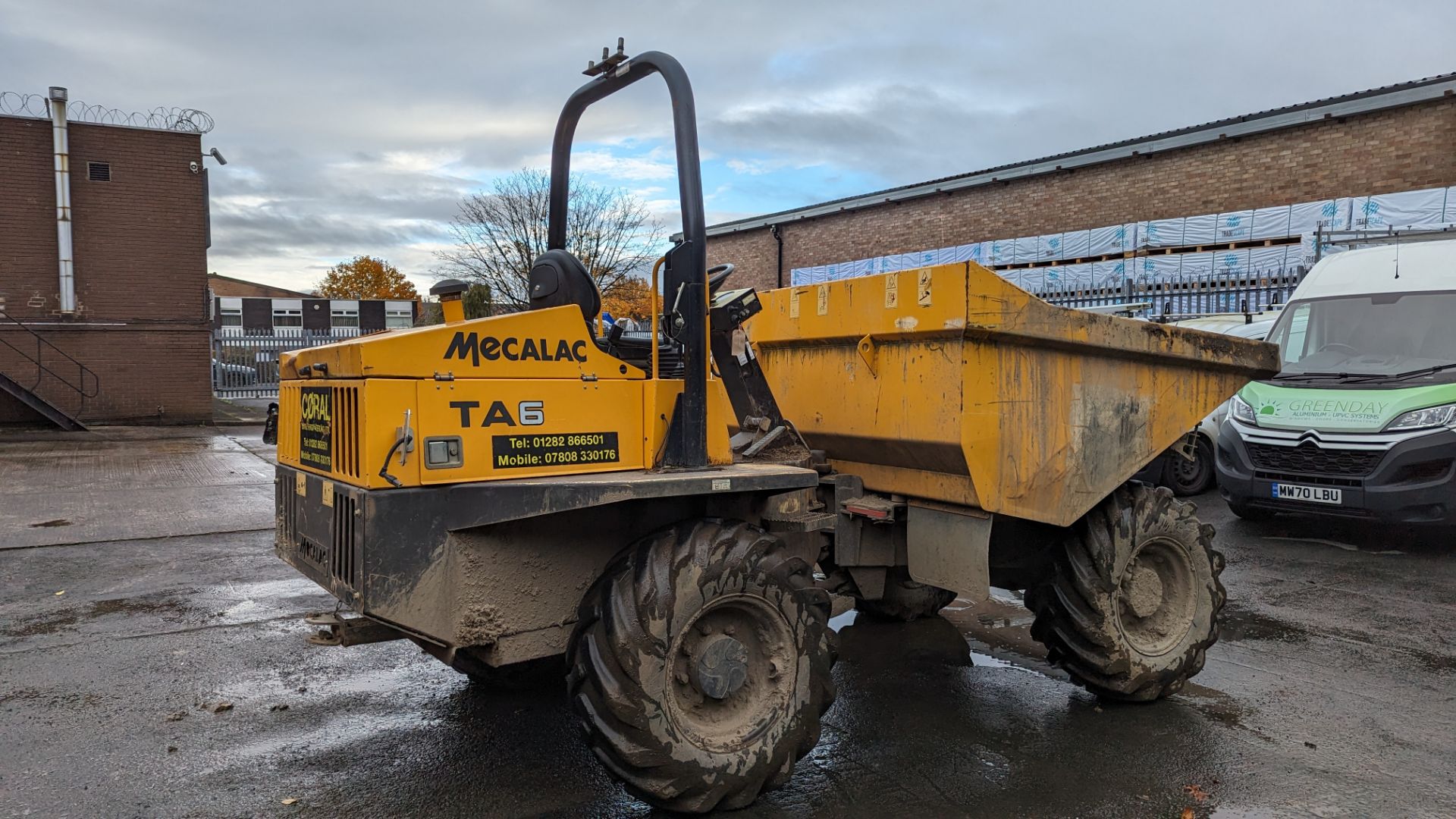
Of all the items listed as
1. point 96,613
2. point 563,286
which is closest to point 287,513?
point 563,286

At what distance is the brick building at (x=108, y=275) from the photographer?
18984 mm

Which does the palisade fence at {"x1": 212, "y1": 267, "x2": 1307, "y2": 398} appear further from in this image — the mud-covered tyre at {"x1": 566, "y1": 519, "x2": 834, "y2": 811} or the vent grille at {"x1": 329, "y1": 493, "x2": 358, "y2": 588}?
the vent grille at {"x1": 329, "y1": 493, "x2": 358, "y2": 588}

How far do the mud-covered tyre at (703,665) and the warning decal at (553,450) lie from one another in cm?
38

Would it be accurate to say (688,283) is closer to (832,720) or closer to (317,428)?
(317,428)

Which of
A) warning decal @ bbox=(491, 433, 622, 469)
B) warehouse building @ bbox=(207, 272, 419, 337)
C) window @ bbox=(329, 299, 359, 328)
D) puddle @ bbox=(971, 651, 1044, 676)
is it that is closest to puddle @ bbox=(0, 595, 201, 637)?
warning decal @ bbox=(491, 433, 622, 469)

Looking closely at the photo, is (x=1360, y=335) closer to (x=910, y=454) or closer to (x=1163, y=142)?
(x=910, y=454)

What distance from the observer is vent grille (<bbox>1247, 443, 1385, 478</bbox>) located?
25.8 feet

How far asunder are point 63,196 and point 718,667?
21092 mm

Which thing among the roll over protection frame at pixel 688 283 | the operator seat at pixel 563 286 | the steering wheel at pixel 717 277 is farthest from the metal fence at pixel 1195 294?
the operator seat at pixel 563 286

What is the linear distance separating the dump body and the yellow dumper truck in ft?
0.05

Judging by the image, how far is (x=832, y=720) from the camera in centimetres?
457

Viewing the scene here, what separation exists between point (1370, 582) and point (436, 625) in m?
7.05

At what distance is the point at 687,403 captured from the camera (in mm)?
3744

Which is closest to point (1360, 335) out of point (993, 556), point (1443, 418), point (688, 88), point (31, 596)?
point (1443, 418)
